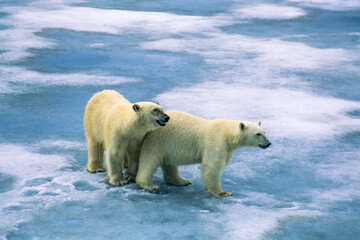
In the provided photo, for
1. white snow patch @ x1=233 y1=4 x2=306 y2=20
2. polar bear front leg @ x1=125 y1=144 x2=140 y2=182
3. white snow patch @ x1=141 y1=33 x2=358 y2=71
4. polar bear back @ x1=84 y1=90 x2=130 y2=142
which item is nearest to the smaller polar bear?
polar bear front leg @ x1=125 y1=144 x2=140 y2=182

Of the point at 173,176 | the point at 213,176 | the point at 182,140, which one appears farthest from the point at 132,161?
the point at 213,176

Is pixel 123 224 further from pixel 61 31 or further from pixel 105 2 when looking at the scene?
pixel 105 2

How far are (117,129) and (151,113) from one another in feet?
1.34

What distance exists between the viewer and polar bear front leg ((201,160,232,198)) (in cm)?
548

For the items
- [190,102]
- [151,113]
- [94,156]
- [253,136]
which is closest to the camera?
[151,113]

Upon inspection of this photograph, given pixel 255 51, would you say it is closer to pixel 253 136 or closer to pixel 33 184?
pixel 253 136

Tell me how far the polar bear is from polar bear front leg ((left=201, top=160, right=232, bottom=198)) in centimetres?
59

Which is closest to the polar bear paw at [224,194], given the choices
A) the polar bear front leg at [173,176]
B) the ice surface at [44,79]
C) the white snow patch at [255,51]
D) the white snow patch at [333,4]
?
the polar bear front leg at [173,176]

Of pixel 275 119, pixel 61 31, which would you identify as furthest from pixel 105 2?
pixel 275 119

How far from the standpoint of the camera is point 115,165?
18.5ft

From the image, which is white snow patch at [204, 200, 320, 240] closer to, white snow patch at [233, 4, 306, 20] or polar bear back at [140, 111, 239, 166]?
polar bear back at [140, 111, 239, 166]

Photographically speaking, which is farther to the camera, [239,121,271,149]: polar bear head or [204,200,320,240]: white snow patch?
[239,121,271,149]: polar bear head

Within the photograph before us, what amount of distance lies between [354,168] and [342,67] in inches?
198

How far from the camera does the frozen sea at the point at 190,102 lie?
5.16m
